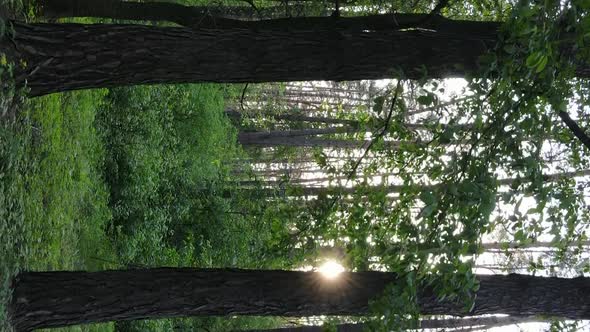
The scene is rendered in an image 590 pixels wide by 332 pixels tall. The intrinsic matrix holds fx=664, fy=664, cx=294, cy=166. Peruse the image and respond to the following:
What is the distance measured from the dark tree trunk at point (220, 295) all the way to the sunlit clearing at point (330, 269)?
0.26 feet

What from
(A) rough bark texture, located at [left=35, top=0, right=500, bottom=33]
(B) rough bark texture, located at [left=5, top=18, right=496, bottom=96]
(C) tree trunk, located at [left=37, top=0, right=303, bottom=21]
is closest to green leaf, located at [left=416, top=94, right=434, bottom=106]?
(B) rough bark texture, located at [left=5, top=18, right=496, bottom=96]

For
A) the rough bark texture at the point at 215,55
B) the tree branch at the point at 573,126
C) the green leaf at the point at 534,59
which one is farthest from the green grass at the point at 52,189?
the tree branch at the point at 573,126

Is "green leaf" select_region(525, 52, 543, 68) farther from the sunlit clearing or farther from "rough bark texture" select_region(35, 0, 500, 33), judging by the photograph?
the sunlit clearing

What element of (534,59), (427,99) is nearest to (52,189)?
(427,99)

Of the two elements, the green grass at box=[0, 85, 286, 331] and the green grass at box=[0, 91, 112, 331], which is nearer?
the green grass at box=[0, 91, 112, 331]

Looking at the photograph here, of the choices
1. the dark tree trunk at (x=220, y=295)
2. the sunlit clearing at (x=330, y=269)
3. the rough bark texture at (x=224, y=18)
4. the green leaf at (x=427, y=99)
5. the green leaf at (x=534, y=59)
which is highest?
the rough bark texture at (x=224, y=18)

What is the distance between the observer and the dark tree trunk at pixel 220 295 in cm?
580

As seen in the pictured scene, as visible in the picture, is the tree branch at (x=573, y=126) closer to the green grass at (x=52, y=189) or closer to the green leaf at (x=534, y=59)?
the green leaf at (x=534, y=59)

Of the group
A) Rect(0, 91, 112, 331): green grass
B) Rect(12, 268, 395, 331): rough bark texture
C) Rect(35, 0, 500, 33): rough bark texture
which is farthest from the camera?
Rect(0, 91, 112, 331): green grass

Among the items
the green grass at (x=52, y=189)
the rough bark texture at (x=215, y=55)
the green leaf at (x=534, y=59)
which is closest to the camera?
the green leaf at (x=534, y=59)

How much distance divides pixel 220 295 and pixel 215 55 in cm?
211

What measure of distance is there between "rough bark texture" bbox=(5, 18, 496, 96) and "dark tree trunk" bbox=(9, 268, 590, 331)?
175 cm

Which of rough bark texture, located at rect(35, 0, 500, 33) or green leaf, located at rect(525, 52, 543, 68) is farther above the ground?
rough bark texture, located at rect(35, 0, 500, 33)

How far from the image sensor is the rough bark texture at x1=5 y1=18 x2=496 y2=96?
5.24 m
